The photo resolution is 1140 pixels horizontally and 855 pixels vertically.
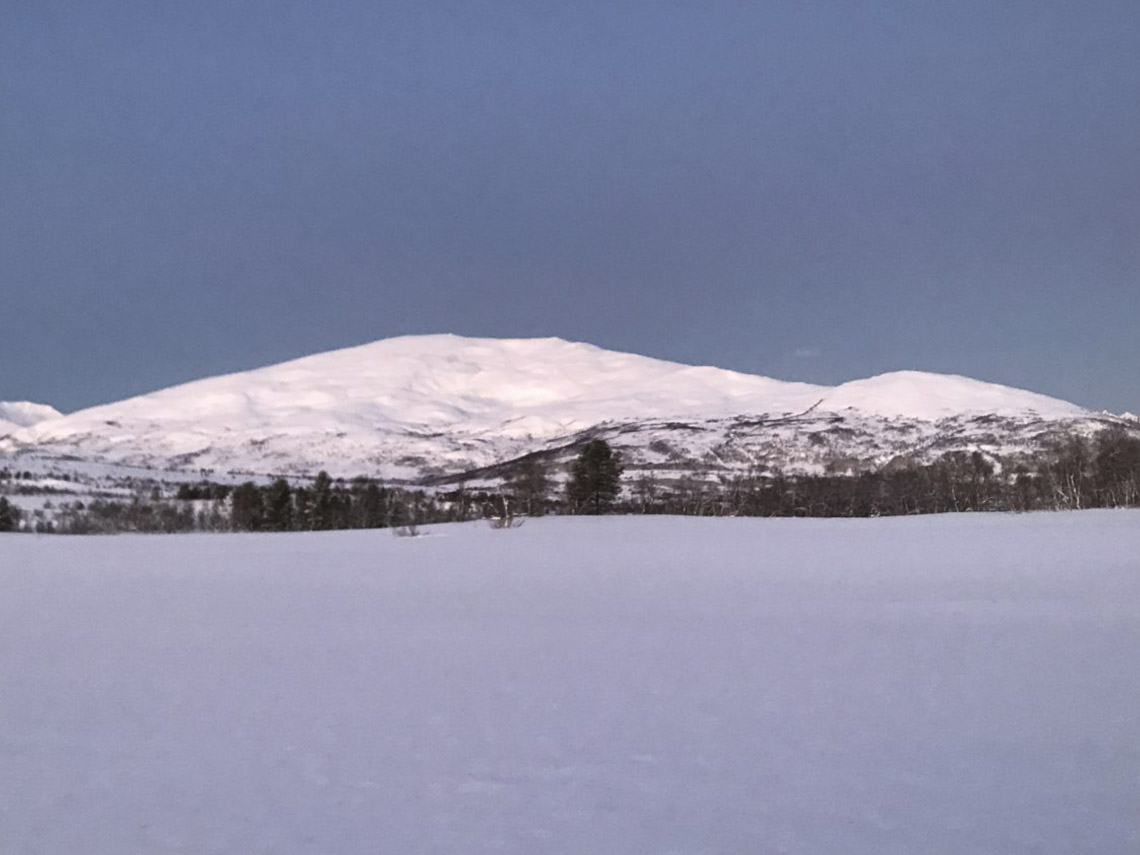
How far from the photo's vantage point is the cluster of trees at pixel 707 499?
36.9 m

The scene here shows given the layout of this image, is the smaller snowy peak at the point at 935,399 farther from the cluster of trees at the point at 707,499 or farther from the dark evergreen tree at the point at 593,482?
the dark evergreen tree at the point at 593,482

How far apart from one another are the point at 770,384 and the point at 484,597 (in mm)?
184064

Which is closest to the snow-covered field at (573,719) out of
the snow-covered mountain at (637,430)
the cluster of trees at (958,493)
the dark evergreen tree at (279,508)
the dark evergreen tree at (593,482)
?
the dark evergreen tree at (593,482)

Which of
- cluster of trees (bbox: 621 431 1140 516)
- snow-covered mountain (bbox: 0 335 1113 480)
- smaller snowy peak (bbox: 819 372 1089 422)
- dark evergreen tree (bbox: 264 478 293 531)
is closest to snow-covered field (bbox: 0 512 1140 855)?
cluster of trees (bbox: 621 431 1140 516)

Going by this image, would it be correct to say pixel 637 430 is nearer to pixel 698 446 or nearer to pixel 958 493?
pixel 698 446

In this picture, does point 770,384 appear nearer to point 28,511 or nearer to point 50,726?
point 28,511

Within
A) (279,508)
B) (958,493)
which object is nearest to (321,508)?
(279,508)

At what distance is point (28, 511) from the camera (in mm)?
65688

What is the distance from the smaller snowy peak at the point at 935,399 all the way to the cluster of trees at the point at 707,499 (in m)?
87.5

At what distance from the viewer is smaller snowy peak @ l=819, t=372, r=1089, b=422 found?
140750mm

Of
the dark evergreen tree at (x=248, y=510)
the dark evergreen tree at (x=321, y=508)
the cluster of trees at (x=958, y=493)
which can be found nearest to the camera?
the cluster of trees at (x=958, y=493)

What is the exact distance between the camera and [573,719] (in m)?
6.71

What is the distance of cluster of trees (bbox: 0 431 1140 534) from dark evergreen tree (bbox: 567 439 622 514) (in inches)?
1.4

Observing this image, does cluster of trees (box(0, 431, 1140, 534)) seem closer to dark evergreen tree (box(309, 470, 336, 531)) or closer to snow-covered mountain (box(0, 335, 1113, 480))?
dark evergreen tree (box(309, 470, 336, 531))
